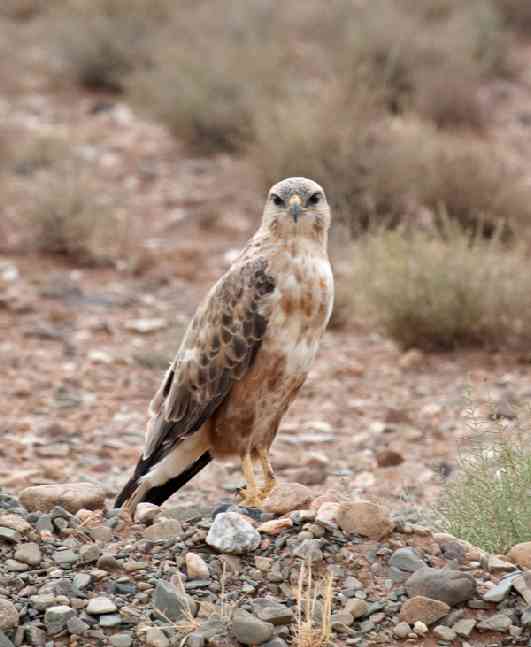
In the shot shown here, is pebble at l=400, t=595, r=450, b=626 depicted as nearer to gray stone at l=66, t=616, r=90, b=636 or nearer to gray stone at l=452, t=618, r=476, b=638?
gray stone at l=452, t=618, r=476, b=638

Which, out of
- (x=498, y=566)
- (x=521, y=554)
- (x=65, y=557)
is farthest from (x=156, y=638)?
(x=521, y=554)

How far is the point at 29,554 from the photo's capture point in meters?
4.07

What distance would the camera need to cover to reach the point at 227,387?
4961mm

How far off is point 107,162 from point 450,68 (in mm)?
4331

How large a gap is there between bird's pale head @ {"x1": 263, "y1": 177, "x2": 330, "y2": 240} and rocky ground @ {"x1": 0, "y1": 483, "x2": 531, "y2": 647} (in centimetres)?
107

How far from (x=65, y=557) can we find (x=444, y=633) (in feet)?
4.32

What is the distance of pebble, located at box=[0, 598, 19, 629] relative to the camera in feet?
12.0

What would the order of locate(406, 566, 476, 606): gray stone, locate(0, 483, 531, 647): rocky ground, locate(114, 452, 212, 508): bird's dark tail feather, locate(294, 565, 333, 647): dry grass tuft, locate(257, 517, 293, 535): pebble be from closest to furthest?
locate(294, 565, 333, 647): dry grass tuft, locate(0, 483, 531, 647): rocky ground, locate(406, 566, 476, 606): gray stone, locate(257, 517, 293, 535): pebble, locate(114, 452, 212, 508): bird's dark tail feather

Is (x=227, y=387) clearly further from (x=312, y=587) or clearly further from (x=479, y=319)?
(x=479, y=319)

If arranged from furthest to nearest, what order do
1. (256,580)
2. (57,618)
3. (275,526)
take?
1. (275,526)
2. (256,580)
3. (57,618)

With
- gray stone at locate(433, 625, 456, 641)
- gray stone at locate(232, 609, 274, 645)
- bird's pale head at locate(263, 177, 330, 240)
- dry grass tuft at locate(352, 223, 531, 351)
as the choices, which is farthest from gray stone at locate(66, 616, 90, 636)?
dry grass tuft at locate(352, 223, 531, 351)

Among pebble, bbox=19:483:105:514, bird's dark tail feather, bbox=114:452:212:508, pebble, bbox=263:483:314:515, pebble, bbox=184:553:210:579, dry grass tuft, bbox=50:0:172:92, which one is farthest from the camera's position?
dry grass tuft, bbox=50:0:172:92

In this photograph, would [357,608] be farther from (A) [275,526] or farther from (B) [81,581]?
(B) [81,581]

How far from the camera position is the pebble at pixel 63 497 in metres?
4.64
